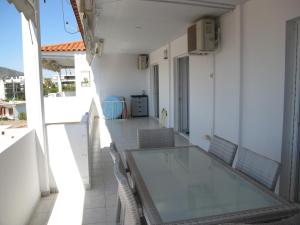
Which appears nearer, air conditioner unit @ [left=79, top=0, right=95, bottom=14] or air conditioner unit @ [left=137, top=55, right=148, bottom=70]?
air conditioner unit @ [left=79, top=0, right=95, bottom=14]

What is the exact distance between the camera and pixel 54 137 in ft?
10.3

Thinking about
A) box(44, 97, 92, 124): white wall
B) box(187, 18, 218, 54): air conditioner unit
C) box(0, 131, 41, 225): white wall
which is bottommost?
box(0, 131, 41, 225): white wall

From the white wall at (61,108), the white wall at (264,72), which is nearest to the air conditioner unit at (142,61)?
the white wall at (61,108)

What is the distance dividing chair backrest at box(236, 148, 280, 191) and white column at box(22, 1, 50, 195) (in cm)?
221

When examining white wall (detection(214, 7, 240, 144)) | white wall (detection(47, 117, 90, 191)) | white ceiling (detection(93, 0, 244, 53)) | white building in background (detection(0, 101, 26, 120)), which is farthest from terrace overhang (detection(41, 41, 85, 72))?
white wall (detection(47, 117, 90, 191))

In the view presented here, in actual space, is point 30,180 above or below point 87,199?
above

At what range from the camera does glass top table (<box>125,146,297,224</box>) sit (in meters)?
1.35

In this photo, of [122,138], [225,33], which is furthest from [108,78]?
[225,33]

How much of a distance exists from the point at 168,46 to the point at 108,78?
3.36m

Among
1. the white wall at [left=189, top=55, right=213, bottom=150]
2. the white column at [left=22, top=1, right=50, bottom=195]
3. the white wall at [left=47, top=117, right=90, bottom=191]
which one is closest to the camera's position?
the white column at [left=22, top=1, right=50, bottom=195]

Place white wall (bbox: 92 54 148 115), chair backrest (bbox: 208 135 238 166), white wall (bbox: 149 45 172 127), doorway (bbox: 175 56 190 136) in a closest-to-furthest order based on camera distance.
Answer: chair backrest (bbox: 208 135 238 166), doorway (bbox: 175 56 190 136), white wall (bbox: 149 45 172 127), white wall (bbox: 92 54 148 115)

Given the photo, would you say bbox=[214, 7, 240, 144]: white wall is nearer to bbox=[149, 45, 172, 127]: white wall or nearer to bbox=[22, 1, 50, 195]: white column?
bbox=[22, 1, 50, 195]: white column

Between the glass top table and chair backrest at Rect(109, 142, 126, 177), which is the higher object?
chair backrest at Rect(109, 142, 126, 177)

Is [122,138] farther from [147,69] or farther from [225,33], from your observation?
[147,69]
